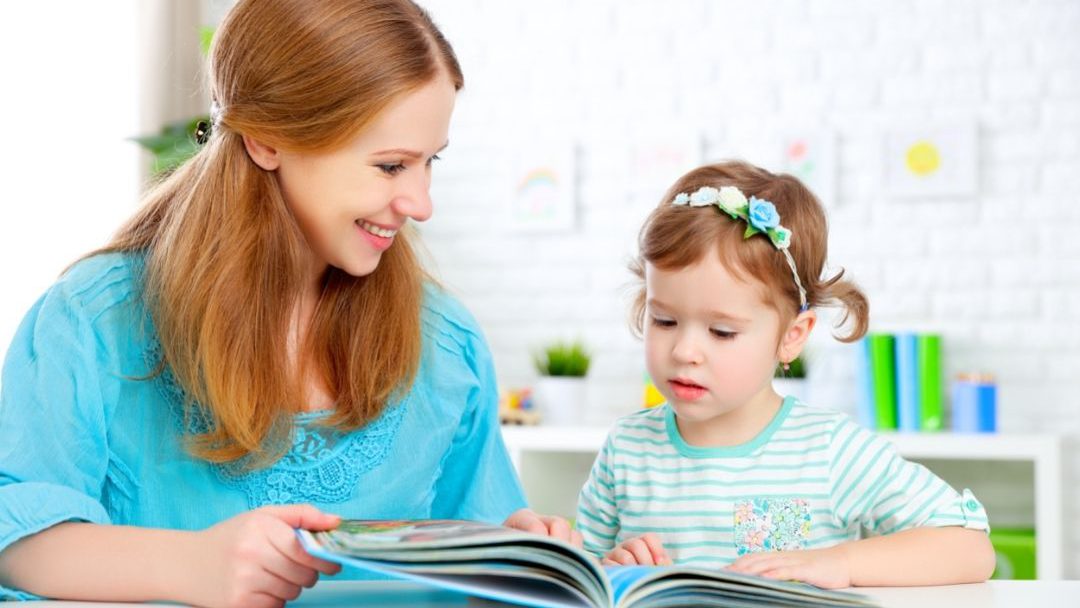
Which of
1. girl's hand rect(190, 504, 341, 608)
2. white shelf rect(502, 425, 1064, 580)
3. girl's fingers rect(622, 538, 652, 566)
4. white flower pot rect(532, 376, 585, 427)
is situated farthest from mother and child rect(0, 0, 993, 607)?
white flower pot rect(532, 376, 585, 427)

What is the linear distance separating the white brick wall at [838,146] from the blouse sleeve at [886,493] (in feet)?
6.72

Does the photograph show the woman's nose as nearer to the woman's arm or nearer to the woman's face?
the woman's face

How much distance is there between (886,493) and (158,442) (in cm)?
82

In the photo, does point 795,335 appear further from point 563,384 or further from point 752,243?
point 563,384

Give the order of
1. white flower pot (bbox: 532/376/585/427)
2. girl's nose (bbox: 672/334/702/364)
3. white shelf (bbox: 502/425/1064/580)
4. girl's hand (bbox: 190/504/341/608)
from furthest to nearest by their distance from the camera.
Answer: white flower pot (bbox: 532/376/585/427) < white shelf (bbox: 502/425/1064/580) < girl's nose (bbox: 672/334/702/364) < girl's hand (bbox: 190/504/341/608)

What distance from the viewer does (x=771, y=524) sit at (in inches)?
55.8

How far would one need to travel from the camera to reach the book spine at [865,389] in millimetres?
3424

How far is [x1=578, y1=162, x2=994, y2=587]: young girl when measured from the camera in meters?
1.40

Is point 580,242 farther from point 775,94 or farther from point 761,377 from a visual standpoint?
point 761,377

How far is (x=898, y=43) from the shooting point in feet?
11.8

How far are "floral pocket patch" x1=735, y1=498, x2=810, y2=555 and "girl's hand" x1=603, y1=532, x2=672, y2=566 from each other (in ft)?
0.89

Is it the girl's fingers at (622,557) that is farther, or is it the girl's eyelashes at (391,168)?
the girl's eyelashes at (391,168)

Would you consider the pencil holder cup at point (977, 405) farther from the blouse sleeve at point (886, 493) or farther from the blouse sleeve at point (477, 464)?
the blouse sleeve at point (477, 464)

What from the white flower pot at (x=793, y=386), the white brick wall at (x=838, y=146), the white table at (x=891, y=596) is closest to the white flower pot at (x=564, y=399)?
the white brick wall at (x=838, y=146)
